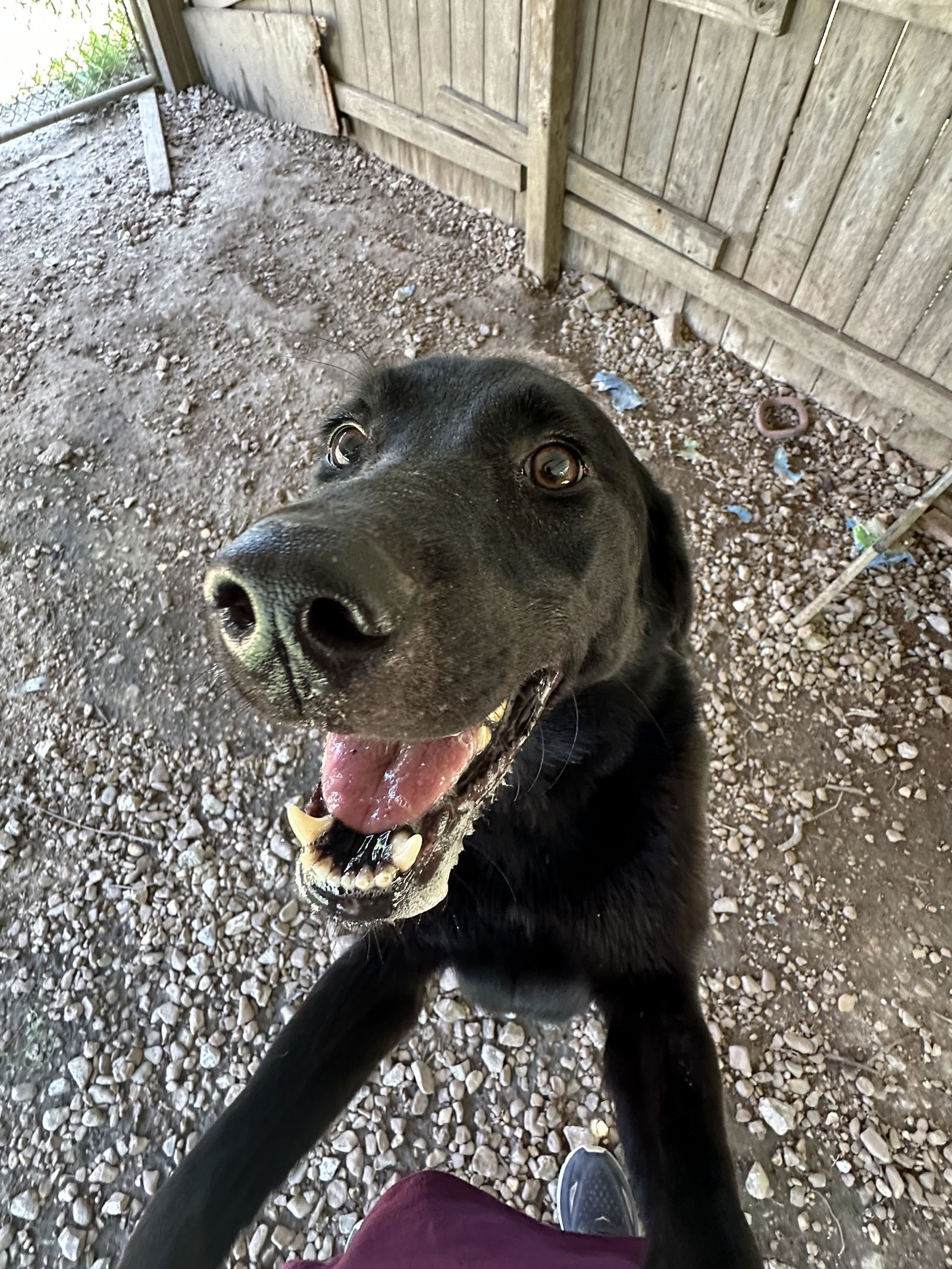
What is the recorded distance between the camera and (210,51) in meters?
5.54

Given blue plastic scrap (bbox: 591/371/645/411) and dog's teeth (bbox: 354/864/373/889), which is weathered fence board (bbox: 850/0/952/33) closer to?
blue plastic scrap (bbox: 591/371/645/411)

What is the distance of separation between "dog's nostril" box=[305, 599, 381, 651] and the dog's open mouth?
0.34 meters

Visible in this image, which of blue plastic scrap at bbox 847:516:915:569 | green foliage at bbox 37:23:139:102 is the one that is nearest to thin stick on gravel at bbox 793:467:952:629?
blue plastic scrap at bbox 847:516:915:569

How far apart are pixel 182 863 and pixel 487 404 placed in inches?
76.9

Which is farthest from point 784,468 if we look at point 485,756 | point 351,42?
point 351,42

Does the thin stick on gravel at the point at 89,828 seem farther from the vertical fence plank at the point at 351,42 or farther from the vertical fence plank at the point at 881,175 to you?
the vertical fence plank at the point at 351,42

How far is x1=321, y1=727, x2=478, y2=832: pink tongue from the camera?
1.31 m

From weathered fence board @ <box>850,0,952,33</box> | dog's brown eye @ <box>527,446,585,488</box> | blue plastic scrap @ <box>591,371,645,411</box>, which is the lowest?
blue plastic scrap @ <box>591,371,645,411</box>

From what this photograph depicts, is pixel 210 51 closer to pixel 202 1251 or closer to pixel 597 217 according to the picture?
pixel 597 217

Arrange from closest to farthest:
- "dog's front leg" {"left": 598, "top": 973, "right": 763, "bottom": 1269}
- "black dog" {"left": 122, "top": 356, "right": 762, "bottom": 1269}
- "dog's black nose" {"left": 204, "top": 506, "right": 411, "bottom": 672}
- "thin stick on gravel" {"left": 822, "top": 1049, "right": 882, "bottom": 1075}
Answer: "dog's black nose" {"left": 204, "top": 506, "right": 411, "bottom": 672}
"black dog" {"left": 122, "top": 356, "right": 762, "bottom": 1269}
"dog's front leg" {"left": 598, "top": 973, "right": 763, "bottom": 1269}
"thin stick on gravel" {"left": 822, "top": 1049, "right": 882, "bottom": 1075}

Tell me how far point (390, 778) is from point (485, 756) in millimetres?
176

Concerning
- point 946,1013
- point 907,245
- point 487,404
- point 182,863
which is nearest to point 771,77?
point 907,245

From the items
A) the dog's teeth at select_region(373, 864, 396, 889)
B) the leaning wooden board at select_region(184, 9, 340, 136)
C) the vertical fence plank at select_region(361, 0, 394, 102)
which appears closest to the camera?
the dog's teeth at select_region(373, 864, 396, 889)

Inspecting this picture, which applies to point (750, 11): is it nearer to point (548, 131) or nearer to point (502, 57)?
point (548, 131)
